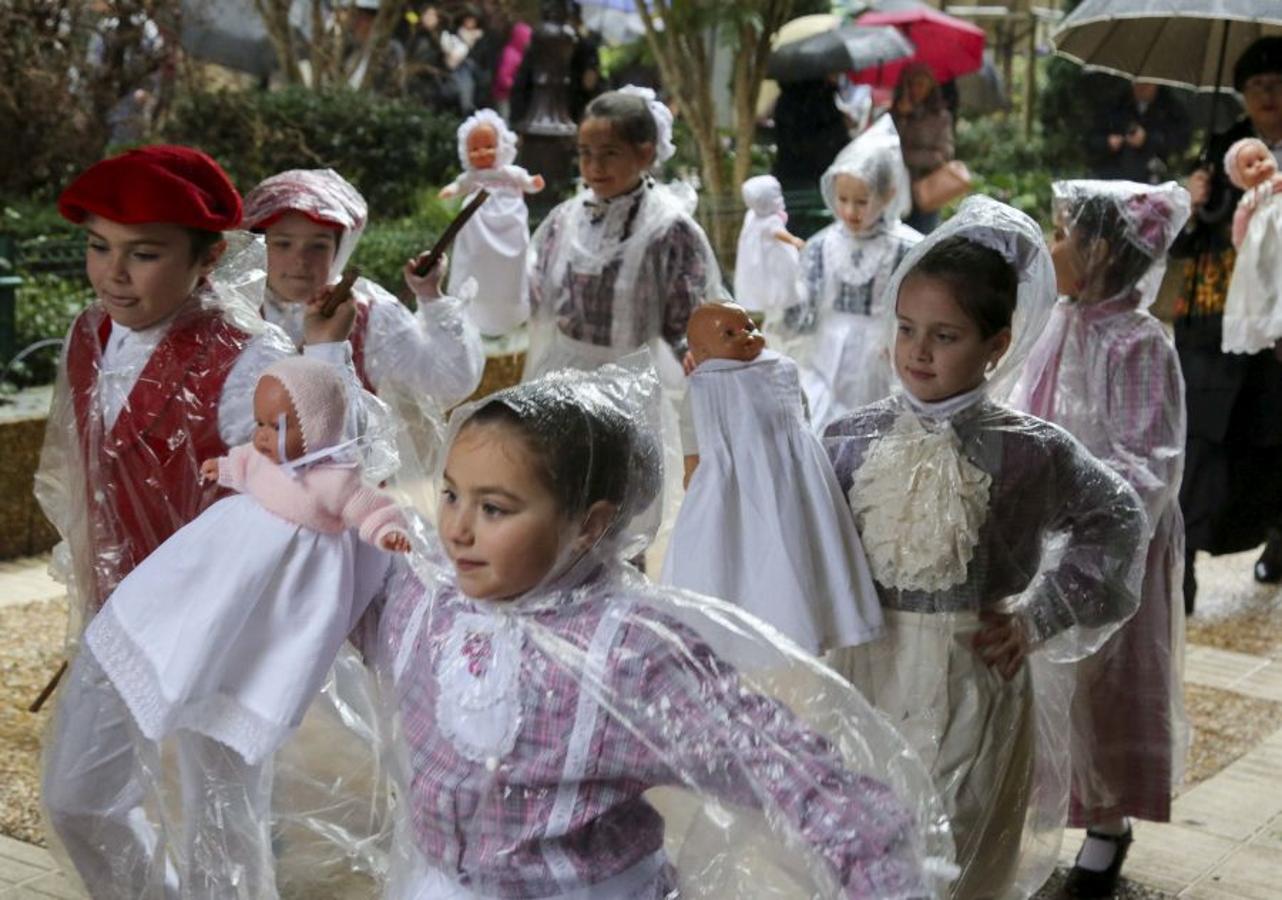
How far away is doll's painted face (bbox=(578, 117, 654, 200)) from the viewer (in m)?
6.03

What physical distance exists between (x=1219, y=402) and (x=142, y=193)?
14.3 ft

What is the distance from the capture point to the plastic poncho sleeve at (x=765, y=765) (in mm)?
2199

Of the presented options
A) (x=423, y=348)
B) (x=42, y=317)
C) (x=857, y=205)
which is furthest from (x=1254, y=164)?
(x=42, y=317)

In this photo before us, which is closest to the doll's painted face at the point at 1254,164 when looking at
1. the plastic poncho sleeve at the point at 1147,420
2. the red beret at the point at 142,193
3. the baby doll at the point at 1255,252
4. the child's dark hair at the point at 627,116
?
the baby doll at the point at 1255,252

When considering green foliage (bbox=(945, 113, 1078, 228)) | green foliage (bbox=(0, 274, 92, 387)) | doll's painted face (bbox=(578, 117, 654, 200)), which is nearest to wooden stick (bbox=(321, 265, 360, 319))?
A: doll's painted face (bbox=(578, 117, 654, 200))

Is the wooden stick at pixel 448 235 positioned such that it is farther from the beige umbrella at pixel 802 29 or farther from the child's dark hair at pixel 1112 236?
the beige umbrella at pixel 802 29

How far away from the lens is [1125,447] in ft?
14.2

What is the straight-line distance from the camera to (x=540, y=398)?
2512 mm

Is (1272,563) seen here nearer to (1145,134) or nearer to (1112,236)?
(1112,236)

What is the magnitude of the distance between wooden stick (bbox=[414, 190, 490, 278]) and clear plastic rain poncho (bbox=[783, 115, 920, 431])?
2454mm

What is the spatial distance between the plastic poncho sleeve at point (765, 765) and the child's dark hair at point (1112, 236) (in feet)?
7.98

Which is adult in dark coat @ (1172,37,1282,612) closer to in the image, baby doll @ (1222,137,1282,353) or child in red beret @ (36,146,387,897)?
baby doll @ (1222,137,1282,353)

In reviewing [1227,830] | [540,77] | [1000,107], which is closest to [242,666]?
[1227,830]

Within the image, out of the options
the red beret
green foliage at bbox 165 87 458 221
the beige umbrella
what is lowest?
green foliage at bbox 165 87 458 221
